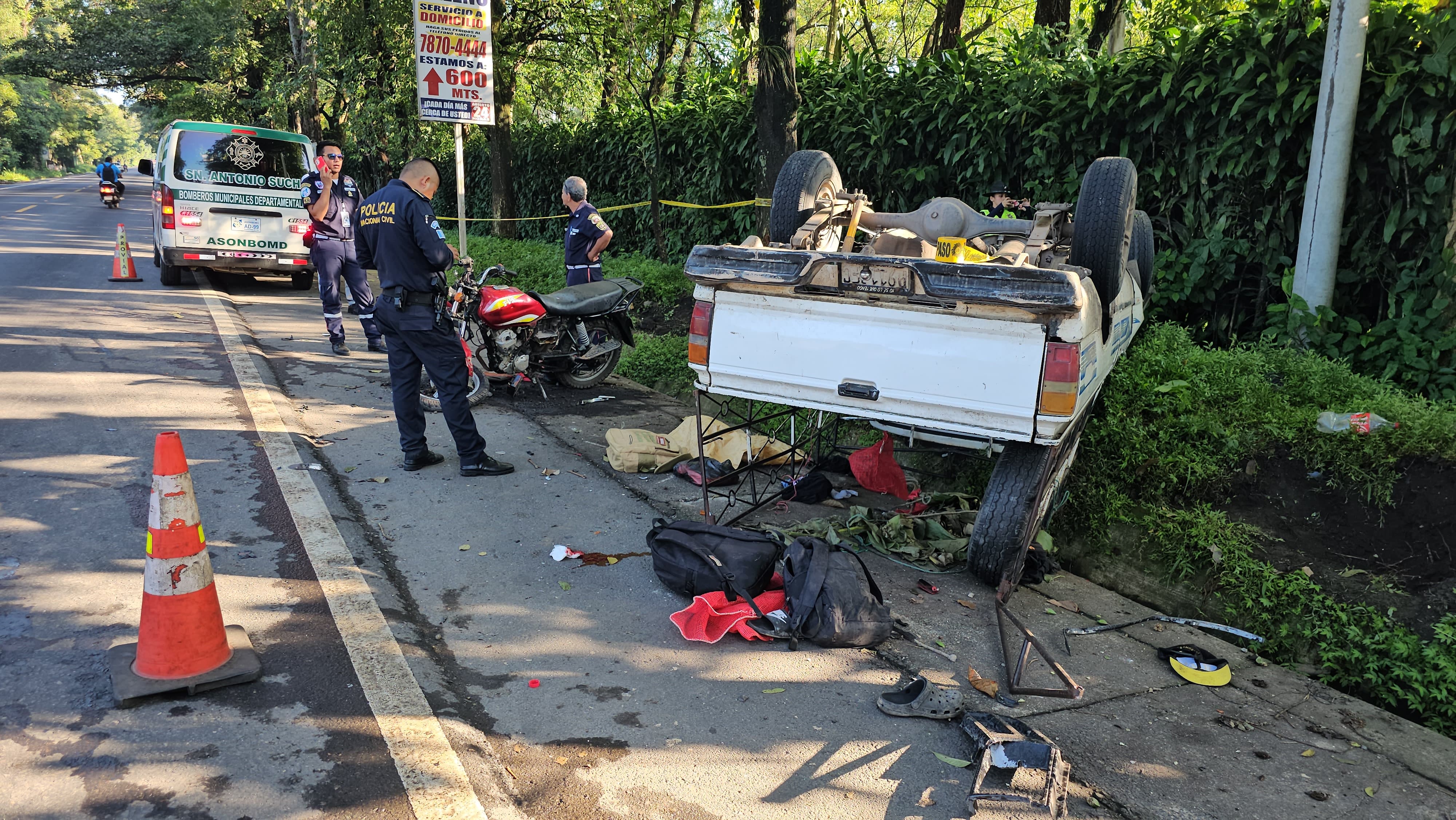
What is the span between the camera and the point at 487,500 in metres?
5.30

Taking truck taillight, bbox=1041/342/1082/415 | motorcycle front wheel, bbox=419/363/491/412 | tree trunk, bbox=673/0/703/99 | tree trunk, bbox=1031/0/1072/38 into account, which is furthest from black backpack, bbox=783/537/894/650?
tree trunk, bbox=673/0/703/99

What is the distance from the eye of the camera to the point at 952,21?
1373cm

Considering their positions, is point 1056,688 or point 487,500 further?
point 487,500

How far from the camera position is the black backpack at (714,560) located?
157 inches

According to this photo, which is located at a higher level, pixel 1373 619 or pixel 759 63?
pixel 759 63

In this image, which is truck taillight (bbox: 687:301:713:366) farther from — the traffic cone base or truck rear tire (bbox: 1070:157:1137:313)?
the traffic cone base

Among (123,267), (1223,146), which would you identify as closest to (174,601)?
(1223,146)

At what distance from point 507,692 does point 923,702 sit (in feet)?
4.99

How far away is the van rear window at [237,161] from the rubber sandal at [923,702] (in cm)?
1201

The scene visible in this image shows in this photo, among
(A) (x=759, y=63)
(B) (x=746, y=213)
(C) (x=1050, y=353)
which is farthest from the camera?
(B) (x=746, y=213)

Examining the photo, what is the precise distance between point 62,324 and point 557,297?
6004 mm

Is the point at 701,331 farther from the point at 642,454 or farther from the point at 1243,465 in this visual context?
the point at 1243,465

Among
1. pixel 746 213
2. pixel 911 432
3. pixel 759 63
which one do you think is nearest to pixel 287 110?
pixel 746 213

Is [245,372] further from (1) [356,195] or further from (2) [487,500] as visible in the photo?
(2) [487,500]
